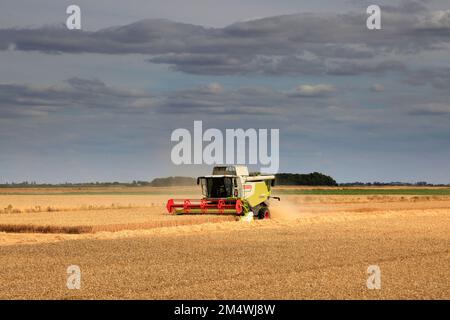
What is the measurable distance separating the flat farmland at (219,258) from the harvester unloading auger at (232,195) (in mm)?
1459

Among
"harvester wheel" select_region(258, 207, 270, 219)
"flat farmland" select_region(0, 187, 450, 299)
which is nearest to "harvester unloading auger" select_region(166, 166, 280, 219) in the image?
"harvester wheel" select_region(258, 207, 270, 219)

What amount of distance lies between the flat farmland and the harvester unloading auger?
1.46 meters

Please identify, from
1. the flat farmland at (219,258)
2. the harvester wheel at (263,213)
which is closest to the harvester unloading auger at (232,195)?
the harvester wheel at (263,213)

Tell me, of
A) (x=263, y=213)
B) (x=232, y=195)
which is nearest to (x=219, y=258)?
(x=232, y=195)

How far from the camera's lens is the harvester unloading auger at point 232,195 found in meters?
42.7

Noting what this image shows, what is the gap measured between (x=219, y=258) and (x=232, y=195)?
18.7m

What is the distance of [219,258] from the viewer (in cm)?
2467

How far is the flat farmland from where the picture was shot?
18.0 metres

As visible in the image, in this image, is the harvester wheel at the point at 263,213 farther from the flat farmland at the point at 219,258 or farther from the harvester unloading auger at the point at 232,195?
the flat farmland at the point at 219,258

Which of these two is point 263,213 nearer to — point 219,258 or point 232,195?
point 232,195

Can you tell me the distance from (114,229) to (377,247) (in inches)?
504
